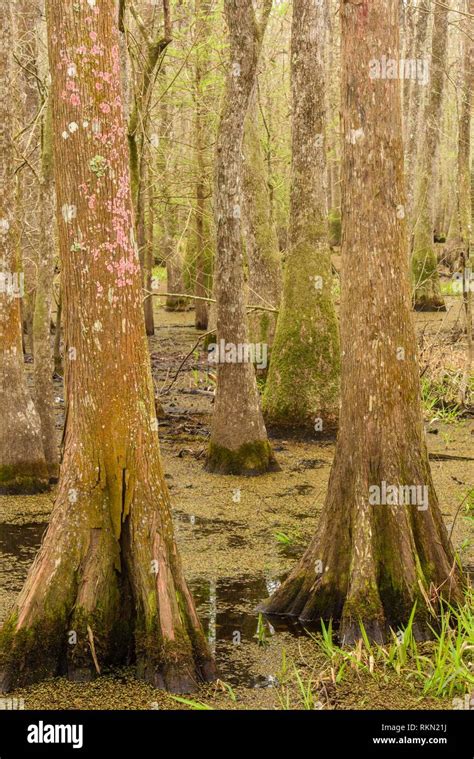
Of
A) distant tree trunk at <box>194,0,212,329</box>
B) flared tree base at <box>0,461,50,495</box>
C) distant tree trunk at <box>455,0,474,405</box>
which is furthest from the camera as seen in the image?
distant tree trunk at <box>194,0,212,329</box>

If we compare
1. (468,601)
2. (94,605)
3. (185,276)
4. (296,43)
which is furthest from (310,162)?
(185,276)

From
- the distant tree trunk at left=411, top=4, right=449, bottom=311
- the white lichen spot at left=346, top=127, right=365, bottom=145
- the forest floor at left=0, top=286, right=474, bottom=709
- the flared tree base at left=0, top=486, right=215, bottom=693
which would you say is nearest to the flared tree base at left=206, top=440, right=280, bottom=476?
the forest floor at left=0, top=286, right=474, bottom=709

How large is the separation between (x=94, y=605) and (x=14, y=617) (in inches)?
17.0

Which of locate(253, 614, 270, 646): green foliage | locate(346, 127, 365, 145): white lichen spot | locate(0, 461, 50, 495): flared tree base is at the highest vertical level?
locate(346, 127, 365, 145): white lichen spot

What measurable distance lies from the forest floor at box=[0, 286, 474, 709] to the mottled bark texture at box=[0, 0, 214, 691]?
0.26m

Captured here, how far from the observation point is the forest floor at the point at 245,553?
210 inches

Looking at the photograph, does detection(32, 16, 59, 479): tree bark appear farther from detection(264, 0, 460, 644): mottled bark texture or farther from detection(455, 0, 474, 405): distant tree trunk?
detection(455, 0, 474, 405): distant tree trunk

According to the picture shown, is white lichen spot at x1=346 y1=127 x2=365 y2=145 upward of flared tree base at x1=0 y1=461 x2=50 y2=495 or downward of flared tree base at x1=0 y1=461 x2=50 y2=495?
upward

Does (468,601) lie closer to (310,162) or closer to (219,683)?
(219,683)

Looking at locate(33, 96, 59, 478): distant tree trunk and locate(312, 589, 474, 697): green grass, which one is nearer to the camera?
locate(312, 589, 474, 697): green grass

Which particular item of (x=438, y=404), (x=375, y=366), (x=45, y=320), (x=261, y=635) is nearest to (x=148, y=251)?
(x=438, y=404)

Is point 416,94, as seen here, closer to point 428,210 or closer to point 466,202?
point 428,210

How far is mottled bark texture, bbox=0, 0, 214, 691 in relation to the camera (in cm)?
545

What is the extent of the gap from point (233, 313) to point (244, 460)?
4.91 feet
